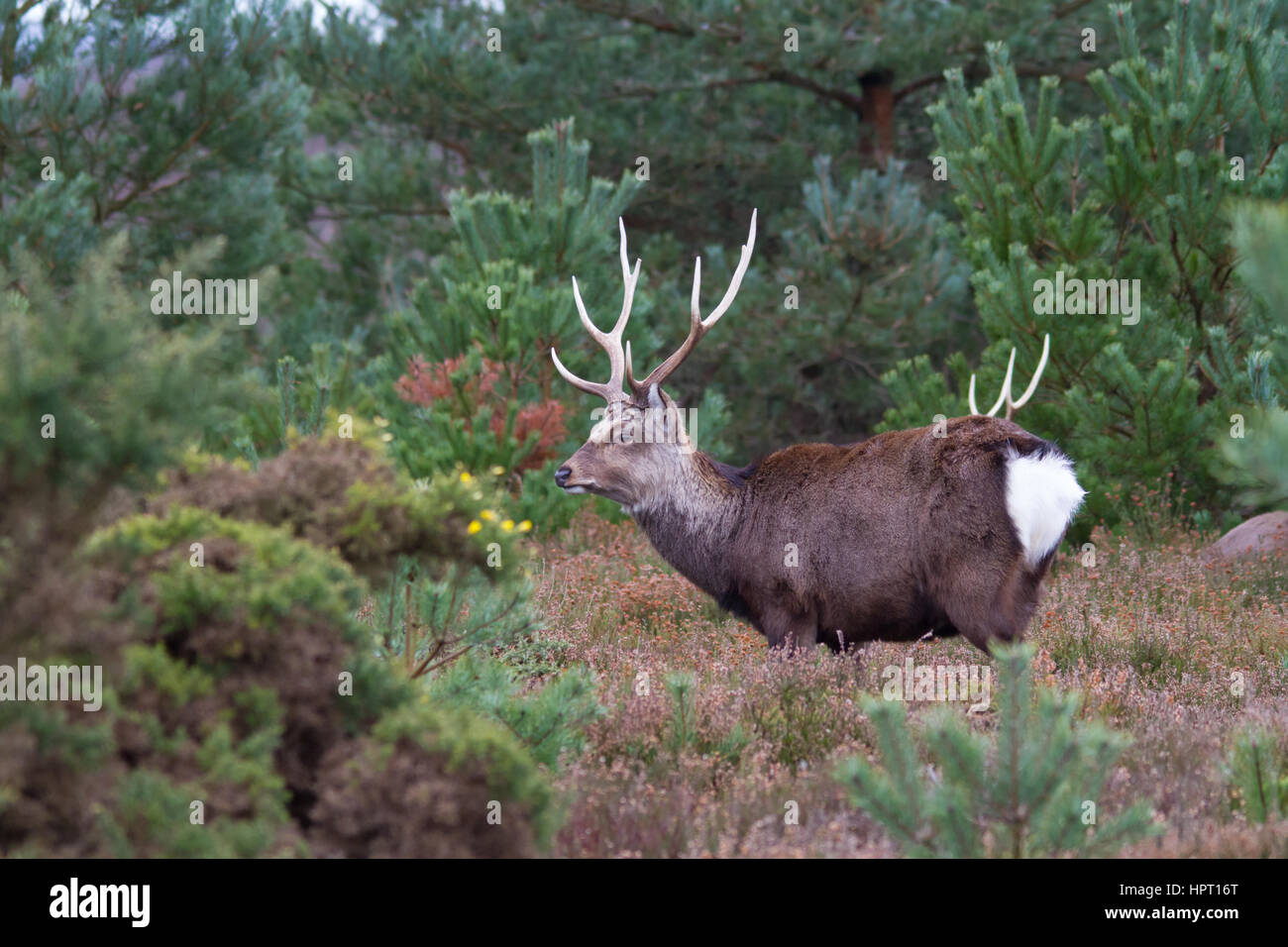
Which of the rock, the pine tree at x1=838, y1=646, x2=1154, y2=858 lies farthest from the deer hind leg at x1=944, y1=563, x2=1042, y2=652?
the rock

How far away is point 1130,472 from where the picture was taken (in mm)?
9977

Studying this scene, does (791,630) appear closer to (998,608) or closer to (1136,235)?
(998,608)

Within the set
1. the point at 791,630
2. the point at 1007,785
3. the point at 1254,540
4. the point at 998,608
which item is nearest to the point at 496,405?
the point at 791,630

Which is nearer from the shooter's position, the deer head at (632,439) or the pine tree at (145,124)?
the deer head at (632,439)

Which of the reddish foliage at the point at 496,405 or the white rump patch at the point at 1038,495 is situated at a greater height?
the reddish foliage at the point at 496,405

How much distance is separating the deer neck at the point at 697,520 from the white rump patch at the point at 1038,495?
153cm

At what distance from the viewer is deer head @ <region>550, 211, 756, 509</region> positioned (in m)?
6.80

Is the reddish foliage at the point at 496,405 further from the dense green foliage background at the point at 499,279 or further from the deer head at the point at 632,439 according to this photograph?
the deer head at the point at 632,439

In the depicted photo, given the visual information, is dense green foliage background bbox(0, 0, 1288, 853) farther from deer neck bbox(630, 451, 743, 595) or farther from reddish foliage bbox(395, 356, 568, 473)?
deer neck bbox(630, 451, 743, 595)

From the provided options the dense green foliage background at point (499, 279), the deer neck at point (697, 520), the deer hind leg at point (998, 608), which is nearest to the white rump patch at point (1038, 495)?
the deer hind leg at point (998, 608)

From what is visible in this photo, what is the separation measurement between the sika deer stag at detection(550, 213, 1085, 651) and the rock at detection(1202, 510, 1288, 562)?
3.79 m

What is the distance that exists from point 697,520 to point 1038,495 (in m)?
1.83

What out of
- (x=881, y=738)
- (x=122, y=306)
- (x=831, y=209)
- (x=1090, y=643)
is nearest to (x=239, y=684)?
(x=122, y=306)

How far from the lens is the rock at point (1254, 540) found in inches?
358
